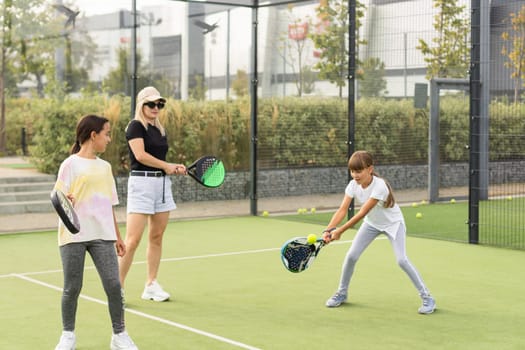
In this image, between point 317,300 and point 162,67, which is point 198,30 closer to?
point 162,67

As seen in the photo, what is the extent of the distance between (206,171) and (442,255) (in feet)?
11.1

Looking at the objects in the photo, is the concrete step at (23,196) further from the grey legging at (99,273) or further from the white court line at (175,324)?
the grey legging at (99,273)

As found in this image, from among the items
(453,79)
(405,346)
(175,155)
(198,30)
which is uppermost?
(198,30)

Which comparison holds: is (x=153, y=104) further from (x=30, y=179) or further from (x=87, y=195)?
(x=30, y=179)

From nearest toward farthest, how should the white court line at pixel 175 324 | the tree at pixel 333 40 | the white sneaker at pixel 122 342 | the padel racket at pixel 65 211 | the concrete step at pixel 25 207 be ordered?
the padel racket at pixel 65 211 < the white sneaker at pixel 122 342 < the white court line at pixel 175 324 < the concrete step at pixel 25 207 < the tree at pixel 333 40

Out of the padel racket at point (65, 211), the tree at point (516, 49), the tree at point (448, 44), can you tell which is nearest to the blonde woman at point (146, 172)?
the padel racket at point (65, 211)

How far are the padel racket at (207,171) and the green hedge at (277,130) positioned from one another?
673 centimetres

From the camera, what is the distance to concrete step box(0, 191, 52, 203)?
13.5 meters

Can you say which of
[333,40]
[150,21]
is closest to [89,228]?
[333,40]

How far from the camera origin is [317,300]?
7.14 meters

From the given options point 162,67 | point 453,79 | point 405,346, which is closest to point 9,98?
point 162,67

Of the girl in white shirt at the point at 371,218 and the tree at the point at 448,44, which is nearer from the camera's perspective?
the girl in white shirt at the point at 371,218

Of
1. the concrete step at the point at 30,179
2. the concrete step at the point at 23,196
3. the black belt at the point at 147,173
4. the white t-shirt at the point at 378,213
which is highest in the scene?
the black belt at the point at 147,173

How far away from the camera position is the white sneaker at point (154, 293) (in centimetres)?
711
